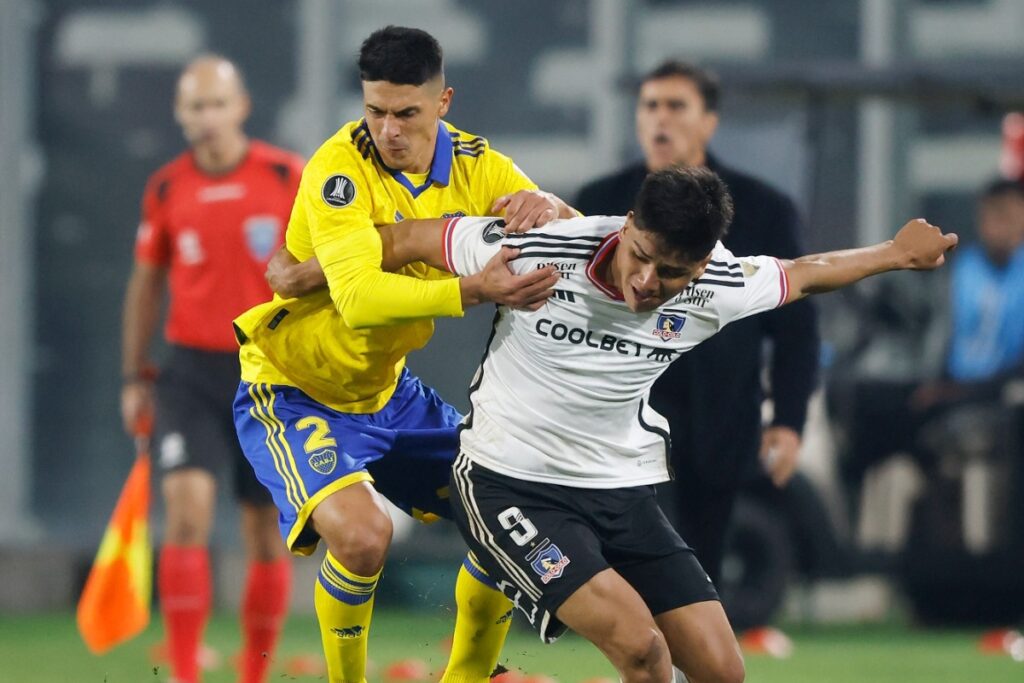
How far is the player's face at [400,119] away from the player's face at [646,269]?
2.46 feet

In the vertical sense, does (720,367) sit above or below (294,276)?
below

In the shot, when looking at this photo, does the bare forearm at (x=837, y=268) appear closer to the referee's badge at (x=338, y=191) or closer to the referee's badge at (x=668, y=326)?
the referee's badge at (x=668, y=326)

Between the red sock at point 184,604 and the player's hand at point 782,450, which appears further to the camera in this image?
the red sock at point 184,604

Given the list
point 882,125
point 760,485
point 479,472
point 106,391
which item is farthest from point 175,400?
point 882,125

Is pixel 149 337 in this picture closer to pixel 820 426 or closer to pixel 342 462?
pixel 342 462

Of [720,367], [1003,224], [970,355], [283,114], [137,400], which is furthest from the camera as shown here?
[283,114]

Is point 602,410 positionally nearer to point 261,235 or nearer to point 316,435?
point 316,435

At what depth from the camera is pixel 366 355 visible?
573cm

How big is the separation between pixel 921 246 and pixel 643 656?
4.47 feet

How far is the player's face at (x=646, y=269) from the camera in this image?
4.98m

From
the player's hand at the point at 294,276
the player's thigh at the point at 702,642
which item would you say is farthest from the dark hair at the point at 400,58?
the player's thigh at the point at 702,642

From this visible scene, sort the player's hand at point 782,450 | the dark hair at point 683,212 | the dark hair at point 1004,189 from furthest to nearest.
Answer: the dark hair at point 1004,189 → the player's hand at point 782,450 → the dark hair at point 683,212

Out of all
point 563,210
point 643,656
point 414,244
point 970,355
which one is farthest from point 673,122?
point 970,355

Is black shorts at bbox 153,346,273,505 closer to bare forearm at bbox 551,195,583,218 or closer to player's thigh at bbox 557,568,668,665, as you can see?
bare forearm at bbox 551,195,583,218
